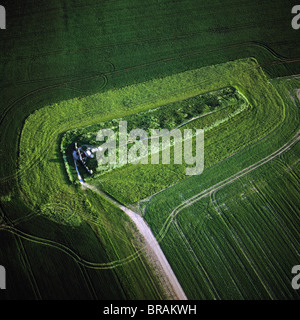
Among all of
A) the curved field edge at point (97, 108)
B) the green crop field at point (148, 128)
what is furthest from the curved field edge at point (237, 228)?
the curved field edge at point (97, 108)

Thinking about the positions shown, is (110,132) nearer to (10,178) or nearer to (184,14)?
(10,178)

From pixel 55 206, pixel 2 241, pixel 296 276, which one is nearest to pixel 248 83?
pixel 296 276

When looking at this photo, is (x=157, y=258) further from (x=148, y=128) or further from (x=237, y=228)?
(x=148, y=128)

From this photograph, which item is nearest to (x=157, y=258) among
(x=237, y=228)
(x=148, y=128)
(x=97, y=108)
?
(x=237, y=228)

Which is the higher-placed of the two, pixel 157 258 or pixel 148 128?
pixel 148 128

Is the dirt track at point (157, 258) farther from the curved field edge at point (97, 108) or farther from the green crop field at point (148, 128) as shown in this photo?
the curved field edge at point (97, 108)

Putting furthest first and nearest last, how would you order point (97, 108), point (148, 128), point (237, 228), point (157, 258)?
point (97, 108) → point (148, 128) → point (237, 228) → point (157, 258)

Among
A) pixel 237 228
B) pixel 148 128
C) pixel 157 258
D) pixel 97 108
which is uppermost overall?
pixel 97 108
